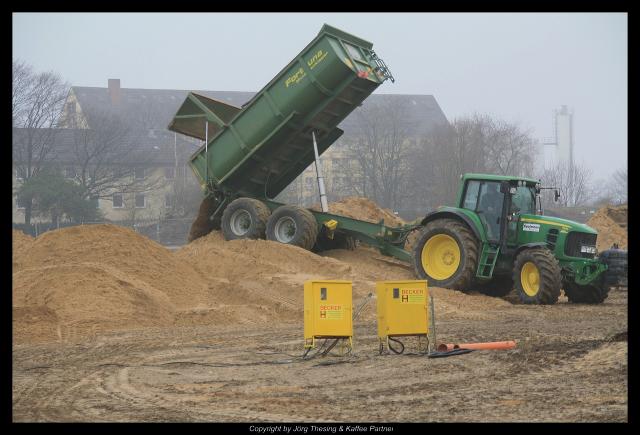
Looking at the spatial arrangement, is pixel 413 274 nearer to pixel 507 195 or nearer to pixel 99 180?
pixel 507 195

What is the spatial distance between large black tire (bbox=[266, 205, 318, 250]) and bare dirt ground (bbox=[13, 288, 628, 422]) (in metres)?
6.00

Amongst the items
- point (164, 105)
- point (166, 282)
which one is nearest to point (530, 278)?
point (166, 282)

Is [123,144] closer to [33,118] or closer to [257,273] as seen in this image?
[33,118]

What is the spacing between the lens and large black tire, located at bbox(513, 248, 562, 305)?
57.4 feet

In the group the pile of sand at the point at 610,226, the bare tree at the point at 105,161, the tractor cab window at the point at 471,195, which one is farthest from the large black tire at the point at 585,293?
the bare tree at the point at 105,161

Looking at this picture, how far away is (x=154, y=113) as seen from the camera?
203 ft

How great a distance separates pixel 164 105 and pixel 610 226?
1658 inches

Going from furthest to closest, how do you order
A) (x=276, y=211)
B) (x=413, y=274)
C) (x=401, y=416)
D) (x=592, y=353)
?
(x=276, y=211)
(x=413, y=274)
(x=592, y=353)
(x=401, y=416)

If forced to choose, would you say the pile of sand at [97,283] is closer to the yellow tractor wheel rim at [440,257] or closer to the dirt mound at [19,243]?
the dirt mound at [19,243]

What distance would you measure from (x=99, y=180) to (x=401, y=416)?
131 feet

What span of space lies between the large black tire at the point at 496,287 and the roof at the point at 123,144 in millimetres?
27048

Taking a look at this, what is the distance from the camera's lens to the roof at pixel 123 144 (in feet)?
142
